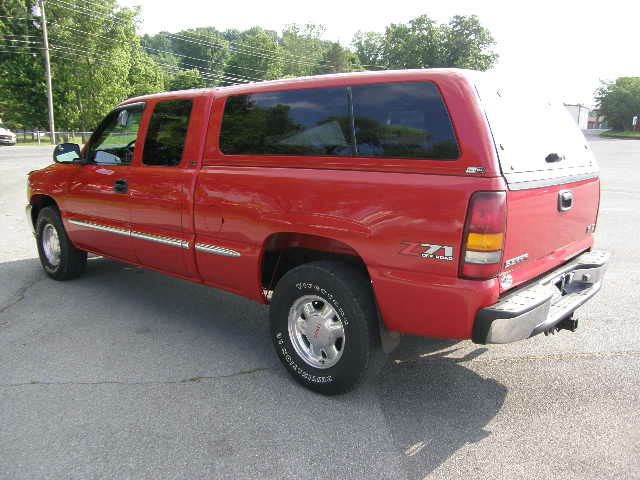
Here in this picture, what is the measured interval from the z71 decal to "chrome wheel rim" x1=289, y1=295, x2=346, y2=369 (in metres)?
0.65

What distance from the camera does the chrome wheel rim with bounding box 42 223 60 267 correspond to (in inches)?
222

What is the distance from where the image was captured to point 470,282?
267cm

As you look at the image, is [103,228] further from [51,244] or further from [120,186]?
[51,244]

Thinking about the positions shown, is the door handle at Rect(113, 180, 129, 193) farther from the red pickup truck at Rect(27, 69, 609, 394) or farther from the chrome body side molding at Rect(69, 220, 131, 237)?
the chrome body side molding at Rect(69, 220, 131, 237)

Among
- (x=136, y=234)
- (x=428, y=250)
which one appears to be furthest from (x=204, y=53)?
(x=428, y=250)

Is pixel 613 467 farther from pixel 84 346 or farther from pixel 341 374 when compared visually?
pixel 84 346

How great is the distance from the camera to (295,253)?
371cm

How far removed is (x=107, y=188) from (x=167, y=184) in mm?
949

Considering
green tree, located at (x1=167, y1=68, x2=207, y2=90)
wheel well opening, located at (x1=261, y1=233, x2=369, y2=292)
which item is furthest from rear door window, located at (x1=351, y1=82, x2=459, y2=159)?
green tree, located at (x1=167, y1=68, x2=207, y2=90)

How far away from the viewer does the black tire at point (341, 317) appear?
3.05m

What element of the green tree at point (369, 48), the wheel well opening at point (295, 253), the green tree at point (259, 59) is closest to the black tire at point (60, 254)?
the wheel well opening at point (295, 253)

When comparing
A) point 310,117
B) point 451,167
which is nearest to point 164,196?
point 310,117

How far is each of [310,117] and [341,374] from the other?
1591mm

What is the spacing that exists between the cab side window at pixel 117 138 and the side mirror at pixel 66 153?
0.22 meters
